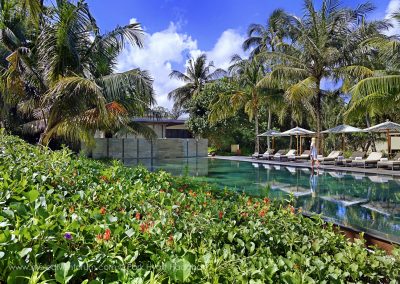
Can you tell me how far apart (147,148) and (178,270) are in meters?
25.7

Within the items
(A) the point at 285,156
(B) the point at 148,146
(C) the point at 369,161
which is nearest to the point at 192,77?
(B) the point at 148,146

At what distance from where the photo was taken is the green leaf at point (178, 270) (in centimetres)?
143

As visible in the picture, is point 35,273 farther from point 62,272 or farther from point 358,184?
point 358,184

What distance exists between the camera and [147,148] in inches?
1057

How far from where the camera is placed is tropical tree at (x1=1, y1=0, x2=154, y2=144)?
9703 millimetres

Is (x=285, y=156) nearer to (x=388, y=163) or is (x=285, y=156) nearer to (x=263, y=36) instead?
(x=388, y=163)

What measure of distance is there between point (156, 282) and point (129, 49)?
1238 cm

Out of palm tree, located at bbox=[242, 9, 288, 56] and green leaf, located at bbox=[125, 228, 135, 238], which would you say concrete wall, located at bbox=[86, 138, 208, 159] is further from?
green leaf, located at bbox=[125, 228, 135, 238]

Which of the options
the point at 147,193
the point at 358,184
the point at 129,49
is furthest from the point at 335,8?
the point at 147,193

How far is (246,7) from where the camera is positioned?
14492mm

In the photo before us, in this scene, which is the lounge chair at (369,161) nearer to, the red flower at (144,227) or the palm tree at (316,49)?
the palm tree at (316,49)

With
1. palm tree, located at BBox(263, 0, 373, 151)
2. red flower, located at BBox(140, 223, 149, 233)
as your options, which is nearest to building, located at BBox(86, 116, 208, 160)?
palm tree, located at BBox(263, 0, 373, 151)

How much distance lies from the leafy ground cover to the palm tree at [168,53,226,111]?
32.0m

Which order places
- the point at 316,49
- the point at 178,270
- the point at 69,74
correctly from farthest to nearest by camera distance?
1. the point at 316,49
2. the point at 69,74
3. the point at 178,270
